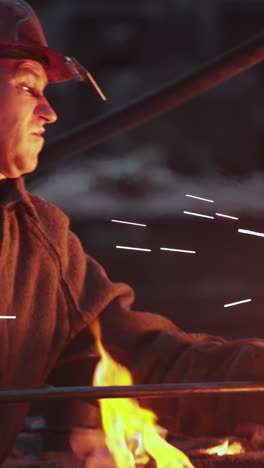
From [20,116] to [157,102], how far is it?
479mm

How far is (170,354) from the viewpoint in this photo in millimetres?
2270

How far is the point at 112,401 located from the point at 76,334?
21 centimetres

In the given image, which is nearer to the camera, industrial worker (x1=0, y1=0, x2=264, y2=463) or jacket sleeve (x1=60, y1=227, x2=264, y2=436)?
jacket sleeve (x1=60, y1=227, x2=264, y2=436)

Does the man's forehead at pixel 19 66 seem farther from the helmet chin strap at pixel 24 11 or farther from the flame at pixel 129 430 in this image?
the flame at pixel 129 430

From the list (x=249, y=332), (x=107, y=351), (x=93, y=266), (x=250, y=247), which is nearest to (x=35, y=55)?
(x=93, y=266)

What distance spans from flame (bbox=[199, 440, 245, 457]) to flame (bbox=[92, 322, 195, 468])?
26 centimetres

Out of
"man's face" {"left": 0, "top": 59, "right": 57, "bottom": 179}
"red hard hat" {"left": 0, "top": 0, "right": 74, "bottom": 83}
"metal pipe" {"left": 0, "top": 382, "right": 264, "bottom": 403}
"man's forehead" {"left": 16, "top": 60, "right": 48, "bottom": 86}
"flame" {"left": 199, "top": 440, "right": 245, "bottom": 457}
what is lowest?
"flame" {"left": 199, "top": 440, "right": 245, "bottom": 457}

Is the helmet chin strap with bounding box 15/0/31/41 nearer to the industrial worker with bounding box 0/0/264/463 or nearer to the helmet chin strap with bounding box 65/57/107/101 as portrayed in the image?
the industrial worker with bounding box 0/0/264/463

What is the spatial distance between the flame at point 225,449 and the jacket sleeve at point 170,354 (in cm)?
34

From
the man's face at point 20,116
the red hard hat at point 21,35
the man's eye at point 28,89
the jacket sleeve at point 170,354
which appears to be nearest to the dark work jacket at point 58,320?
the jacket sleeve at point 170,354

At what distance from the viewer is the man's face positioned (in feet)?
7.39

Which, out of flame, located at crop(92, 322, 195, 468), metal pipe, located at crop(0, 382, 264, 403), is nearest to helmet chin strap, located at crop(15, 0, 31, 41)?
flame, located at crop(92, 322, 195, 468)

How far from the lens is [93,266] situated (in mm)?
2553

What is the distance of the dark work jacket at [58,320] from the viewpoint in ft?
7.36
